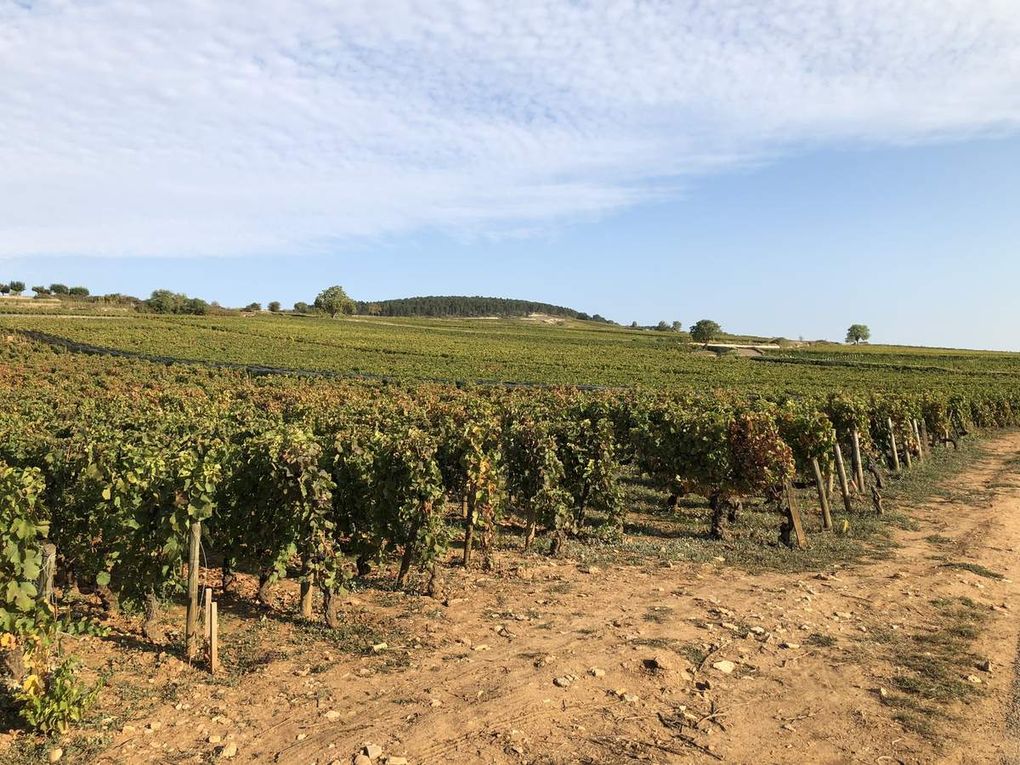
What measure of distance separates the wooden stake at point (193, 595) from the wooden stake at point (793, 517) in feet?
35.7

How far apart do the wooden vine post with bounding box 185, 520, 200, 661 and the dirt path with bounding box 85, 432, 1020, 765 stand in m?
0.49

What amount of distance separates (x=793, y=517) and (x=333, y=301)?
162 metres

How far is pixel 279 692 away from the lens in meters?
6.83

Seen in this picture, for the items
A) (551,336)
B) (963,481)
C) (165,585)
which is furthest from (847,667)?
(551,336)

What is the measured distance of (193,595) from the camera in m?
7.53

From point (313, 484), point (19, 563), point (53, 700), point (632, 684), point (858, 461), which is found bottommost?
point (632, 684)

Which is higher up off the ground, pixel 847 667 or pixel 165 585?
pixel 165 585

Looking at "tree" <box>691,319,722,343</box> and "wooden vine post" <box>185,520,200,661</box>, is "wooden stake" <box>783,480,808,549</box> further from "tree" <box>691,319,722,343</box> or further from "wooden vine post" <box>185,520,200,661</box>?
"tree" <box>691,319,722,343</box>

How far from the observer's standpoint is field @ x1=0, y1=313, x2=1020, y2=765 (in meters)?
6.08

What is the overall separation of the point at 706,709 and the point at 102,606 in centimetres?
816

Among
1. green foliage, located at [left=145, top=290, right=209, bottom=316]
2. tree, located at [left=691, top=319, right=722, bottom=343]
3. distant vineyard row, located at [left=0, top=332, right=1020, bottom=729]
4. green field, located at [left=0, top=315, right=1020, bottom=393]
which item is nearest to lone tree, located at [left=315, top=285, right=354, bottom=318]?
green foliage, located at [left=145, top=290, right=209, bottom=316]

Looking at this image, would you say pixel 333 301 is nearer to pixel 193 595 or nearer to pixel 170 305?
pixel 170 305

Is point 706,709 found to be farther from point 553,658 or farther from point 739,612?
point 739,612

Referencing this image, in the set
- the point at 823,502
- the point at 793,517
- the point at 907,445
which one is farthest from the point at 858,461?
the point at 793,517
